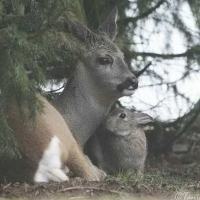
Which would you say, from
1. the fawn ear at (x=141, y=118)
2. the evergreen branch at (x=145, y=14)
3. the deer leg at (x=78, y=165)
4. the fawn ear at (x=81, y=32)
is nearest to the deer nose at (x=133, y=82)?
the fawn ear at (x=81, y=32)

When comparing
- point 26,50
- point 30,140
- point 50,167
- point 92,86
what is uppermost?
point 26,50

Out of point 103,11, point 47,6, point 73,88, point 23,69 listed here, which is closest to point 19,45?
point 23,69

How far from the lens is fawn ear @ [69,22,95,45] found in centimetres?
891

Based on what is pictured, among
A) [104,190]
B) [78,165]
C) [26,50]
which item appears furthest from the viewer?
[78,165]

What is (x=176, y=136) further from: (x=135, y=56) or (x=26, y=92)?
(x=26, y=92)

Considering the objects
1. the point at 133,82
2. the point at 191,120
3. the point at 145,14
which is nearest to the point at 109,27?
the point at 133,82

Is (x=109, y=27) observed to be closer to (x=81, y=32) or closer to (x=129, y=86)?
(x=81, y=32)

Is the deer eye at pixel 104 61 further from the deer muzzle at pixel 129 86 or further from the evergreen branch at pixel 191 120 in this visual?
the evergreen branch at pixel 191 120

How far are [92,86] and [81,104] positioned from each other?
0.27 m

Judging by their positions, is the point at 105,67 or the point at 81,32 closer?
the point at 81,32

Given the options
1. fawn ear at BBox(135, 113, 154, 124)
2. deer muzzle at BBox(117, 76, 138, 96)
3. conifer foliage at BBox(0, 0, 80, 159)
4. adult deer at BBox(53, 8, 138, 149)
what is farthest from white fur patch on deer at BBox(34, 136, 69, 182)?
fawn ear at BBox(135, 113, 154, 124)

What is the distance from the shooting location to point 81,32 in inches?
356

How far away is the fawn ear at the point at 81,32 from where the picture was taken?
8.91 m

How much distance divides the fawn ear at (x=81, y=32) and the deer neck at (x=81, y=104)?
373 mm
